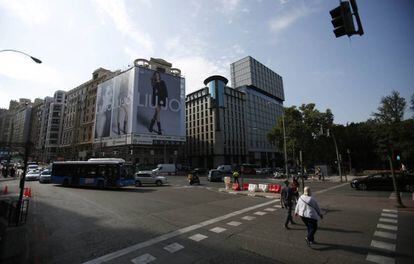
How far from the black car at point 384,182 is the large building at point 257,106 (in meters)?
63.3

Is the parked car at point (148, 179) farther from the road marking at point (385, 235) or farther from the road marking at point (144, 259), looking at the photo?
the road marking at point (385, 235)

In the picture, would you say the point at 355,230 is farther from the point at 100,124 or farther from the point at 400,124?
the point at 100,124

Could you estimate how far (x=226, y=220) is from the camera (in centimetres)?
984

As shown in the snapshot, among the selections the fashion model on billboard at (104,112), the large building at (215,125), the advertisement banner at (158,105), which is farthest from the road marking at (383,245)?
the fashion model on billboard at (104,112)

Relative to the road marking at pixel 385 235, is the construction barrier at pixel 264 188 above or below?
above

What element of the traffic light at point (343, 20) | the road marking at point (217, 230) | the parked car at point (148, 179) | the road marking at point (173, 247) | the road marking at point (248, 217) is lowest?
the road marking at point (173, 247)

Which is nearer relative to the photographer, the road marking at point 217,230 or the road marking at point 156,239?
the road marking at point 156,239

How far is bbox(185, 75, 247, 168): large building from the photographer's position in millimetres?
74250

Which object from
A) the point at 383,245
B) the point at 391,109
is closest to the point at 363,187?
the point at 383,245

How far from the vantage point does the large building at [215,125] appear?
244 ft

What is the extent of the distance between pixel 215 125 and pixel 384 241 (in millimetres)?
67192

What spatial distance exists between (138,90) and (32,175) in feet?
124

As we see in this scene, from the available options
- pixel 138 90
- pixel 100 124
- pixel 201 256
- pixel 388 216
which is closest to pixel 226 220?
pixel 201 256

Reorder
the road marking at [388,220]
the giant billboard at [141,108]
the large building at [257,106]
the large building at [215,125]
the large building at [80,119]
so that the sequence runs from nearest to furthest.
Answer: the road marking at [388,220], the giant billboard at [141,108], the large building at [215,125], the large building at [80,119], the large building at [257,106]
